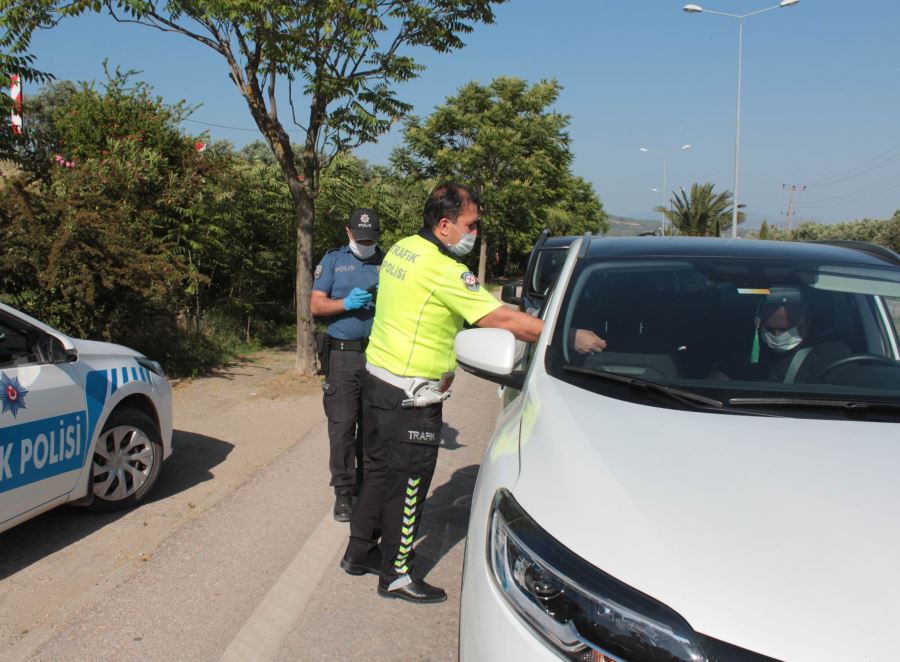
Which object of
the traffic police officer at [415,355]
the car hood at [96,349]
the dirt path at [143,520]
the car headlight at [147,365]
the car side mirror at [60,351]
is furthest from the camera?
the car headlight at [147,365]

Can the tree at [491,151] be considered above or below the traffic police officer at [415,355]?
above

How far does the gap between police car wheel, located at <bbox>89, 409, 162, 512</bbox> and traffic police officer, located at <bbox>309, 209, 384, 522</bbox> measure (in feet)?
4.09

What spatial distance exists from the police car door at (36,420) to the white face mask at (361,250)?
1.88 metres

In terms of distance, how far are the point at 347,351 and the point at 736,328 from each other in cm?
259

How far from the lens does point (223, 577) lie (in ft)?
13.0

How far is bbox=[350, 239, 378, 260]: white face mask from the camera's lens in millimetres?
5074

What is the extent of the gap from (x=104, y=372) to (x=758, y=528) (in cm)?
413

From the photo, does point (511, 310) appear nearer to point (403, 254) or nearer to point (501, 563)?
point (403, 254)

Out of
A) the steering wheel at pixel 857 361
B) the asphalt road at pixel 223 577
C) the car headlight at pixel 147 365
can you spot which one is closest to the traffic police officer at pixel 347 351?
the asphalt road at pixel 223 577

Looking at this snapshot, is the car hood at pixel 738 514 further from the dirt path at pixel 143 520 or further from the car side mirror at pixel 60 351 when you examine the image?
the car side mirror at pixel 60 351

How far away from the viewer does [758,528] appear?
179cm

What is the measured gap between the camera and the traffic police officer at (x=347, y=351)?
482cm

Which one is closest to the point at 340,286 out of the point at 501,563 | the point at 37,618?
the point at 37,618

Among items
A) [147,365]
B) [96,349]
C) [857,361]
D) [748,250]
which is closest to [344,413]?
[147,365]
